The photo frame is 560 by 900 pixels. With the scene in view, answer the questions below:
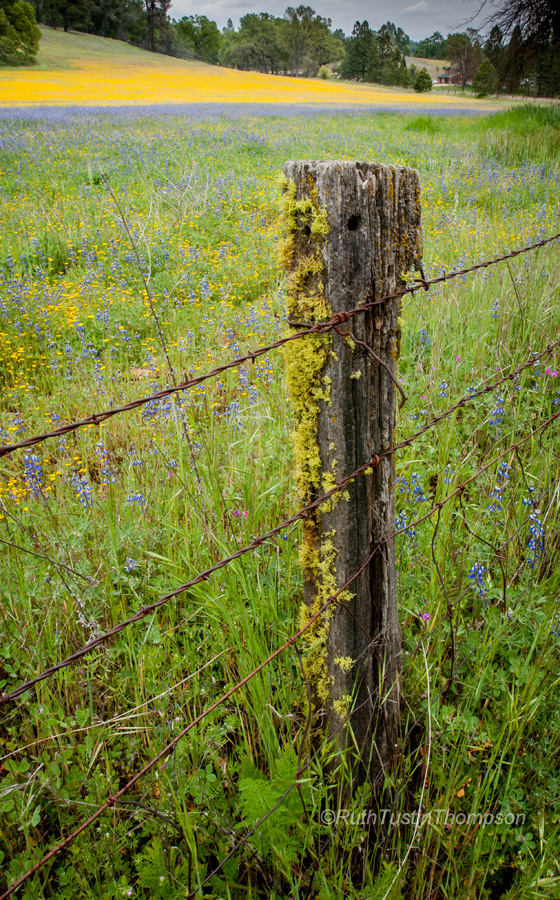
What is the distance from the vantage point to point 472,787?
1.53 m

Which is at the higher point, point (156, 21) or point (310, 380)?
point (156, 21)

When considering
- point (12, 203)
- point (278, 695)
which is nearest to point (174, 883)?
point (278, 695)

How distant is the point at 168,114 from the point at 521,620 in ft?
77.2

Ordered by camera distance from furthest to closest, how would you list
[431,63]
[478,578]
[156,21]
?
[431,63] → [156,21] → [478,578]

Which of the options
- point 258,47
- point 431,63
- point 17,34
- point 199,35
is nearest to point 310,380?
point 17,34

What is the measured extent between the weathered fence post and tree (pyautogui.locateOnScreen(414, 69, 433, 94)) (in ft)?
227

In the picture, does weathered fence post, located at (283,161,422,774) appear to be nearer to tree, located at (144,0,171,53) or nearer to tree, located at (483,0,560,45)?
tree, located at (483,0,560,45)

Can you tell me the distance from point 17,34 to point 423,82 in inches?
1585

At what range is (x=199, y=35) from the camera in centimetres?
7725

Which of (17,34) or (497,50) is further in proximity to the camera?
(17,34)

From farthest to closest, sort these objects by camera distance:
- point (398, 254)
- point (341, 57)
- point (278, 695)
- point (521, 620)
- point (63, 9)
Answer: point (341, 57) → point (63, 9) → point (521, 620) → point (278, 695) → point (398, 254)

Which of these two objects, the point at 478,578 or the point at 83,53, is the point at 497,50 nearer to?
the point at 478,578

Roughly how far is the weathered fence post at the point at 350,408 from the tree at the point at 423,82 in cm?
6918

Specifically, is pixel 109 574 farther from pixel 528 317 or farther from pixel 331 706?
pixel 528 317
